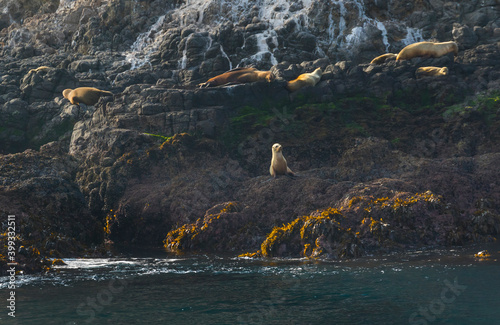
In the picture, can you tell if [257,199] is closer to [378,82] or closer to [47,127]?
[378,82]

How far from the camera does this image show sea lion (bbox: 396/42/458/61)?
27.2 m

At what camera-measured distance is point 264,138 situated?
925 inches

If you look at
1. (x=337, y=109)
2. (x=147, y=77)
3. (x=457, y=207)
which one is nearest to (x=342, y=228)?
(x=457, y=207)

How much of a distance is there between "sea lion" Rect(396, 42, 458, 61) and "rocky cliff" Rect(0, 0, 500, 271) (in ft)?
2.17

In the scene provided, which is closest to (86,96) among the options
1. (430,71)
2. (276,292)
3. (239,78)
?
(239,78)

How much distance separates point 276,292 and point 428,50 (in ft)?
66.6

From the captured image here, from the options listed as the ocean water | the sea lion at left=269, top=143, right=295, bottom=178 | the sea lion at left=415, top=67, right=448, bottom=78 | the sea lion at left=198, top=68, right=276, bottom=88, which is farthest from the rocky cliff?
the ocean water

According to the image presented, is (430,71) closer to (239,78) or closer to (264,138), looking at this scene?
(264,138)

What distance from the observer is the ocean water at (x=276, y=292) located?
31.2ft

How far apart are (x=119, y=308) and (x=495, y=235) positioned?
12.0 meters

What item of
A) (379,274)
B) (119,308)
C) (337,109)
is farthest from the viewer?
(337,109)

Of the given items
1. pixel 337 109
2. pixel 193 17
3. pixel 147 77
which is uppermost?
pixel 193 17

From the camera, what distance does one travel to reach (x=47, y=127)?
97.4ft

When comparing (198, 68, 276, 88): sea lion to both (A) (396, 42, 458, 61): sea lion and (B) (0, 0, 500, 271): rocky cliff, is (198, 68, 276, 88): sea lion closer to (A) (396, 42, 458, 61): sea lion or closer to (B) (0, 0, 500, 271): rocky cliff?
(B) (0, 0, 500, 271): rocky cliff
